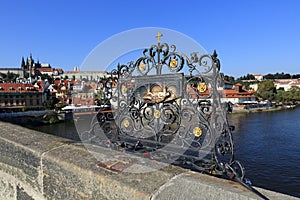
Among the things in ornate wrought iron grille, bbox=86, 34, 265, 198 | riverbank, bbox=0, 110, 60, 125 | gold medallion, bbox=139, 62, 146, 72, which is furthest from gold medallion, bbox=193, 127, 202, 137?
riverbank, bbox=0, 110, 60, 125

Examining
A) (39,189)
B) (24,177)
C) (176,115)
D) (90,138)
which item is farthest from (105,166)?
(90,138)

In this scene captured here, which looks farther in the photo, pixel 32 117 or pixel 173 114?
pixel 32 117

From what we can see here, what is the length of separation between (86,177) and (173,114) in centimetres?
194

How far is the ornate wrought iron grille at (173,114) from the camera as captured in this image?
3402 millimetres

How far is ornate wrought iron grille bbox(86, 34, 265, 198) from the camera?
340 centimetres

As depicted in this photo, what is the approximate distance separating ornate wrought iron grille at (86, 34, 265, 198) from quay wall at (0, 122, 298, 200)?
1005 millimetres

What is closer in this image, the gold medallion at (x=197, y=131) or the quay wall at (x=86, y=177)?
the quay wall at (x=86, y=177)

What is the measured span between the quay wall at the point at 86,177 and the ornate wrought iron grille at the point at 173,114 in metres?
1.01

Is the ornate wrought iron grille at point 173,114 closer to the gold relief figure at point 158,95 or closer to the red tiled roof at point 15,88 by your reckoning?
the gold relief figure at point 158,95

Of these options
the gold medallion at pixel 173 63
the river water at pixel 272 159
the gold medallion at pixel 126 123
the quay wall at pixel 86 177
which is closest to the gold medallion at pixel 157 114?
the gold medallion at pixel 126 123

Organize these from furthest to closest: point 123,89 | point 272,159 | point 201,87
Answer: point 272,159
point 123,89
point 201,87

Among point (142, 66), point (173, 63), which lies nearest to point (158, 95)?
point (173, 63)

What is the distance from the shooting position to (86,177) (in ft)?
7.61

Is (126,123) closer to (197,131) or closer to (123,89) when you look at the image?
(123,89)
